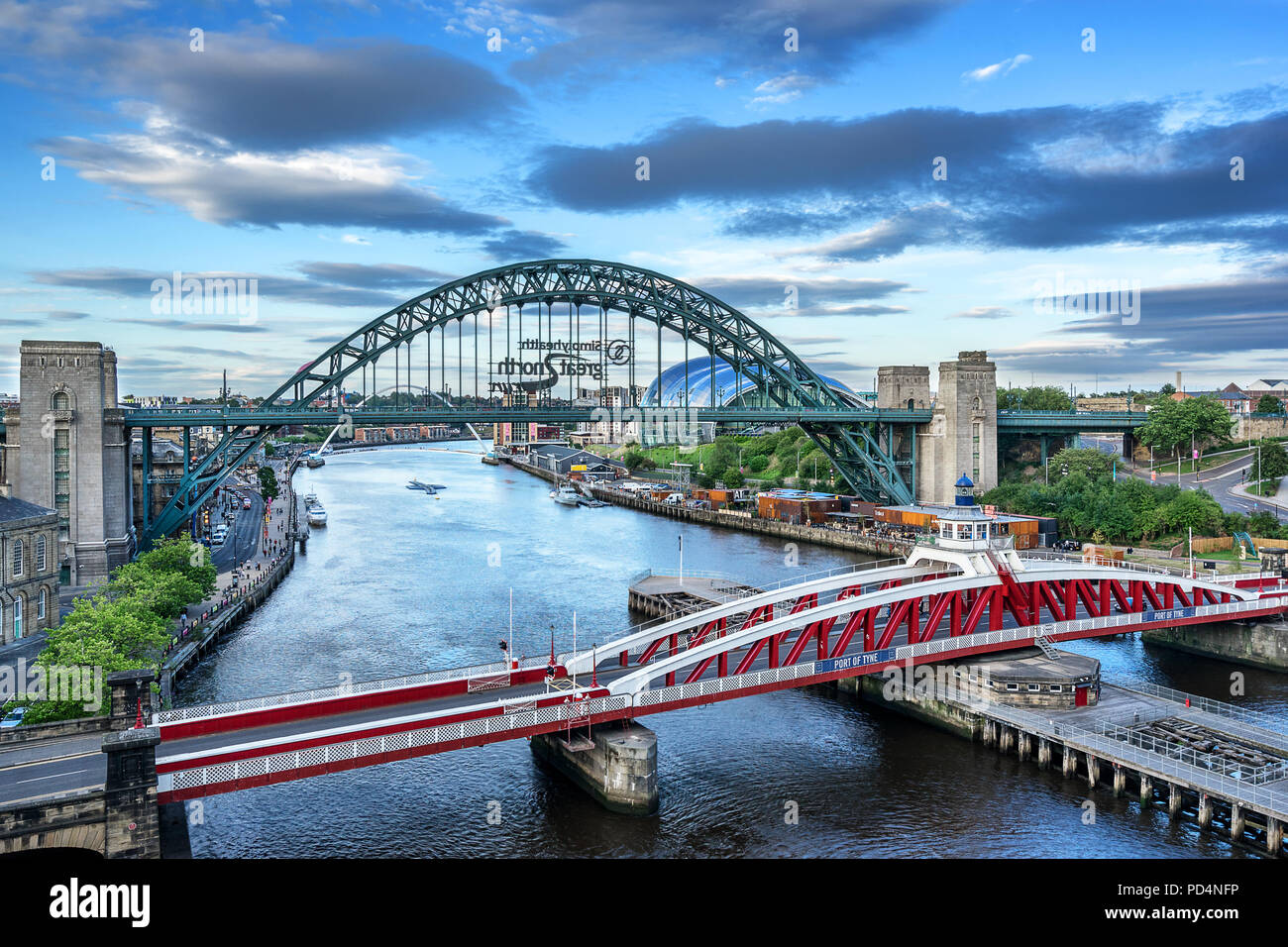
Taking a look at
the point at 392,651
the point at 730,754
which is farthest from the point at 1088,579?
the point at 392,651

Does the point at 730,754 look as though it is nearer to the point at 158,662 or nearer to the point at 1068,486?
the point at 158,662

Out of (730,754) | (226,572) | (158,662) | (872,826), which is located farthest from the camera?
(226,572)

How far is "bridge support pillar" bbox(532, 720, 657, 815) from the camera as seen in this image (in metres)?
21.0

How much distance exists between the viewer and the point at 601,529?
70.6 meters

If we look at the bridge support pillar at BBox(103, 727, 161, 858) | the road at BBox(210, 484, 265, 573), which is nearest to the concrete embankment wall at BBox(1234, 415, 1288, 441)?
the road at BBox(210, 484, 265, 573)

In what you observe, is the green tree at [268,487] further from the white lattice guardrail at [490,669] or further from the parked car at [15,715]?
the parked car at [15,715]

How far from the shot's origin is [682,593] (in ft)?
132

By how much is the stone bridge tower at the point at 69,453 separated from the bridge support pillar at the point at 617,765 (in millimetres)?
28376

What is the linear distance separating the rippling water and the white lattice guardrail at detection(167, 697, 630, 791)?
2.12 metres

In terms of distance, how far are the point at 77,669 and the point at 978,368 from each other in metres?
55.9

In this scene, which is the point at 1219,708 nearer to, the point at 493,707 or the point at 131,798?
the point at 493,707

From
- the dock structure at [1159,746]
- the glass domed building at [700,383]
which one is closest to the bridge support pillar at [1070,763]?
the dock structure at [1159,746]

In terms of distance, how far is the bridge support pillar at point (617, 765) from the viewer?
21.0 m

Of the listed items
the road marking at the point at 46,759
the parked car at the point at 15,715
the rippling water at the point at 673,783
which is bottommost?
the rippling water at the point at 673,783
